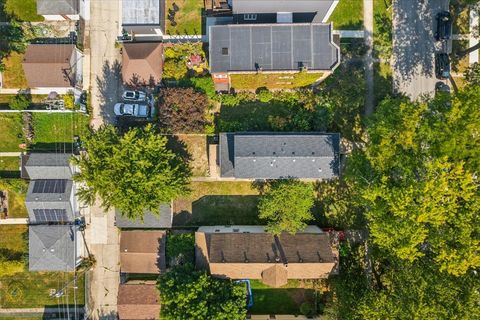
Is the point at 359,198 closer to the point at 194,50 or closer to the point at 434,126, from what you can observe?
the point at 434,126

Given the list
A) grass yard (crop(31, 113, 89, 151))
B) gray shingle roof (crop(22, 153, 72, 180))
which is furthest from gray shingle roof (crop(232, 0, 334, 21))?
gray shingle roof (crop(22, 153, 72, 180))

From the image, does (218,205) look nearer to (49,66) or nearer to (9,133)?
(49,66)

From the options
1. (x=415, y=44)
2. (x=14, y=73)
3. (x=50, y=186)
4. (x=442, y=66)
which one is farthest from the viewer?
(x=415, y=44)

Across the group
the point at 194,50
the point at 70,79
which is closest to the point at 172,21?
the point at 194,50

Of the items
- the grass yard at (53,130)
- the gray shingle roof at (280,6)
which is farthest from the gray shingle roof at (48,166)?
the gray shingle roof at (280,6)

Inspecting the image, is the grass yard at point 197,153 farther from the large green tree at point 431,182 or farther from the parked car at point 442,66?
the parked car at point 442,66

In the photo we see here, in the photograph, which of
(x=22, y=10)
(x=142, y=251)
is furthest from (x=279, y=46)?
(x=22, y=10)
